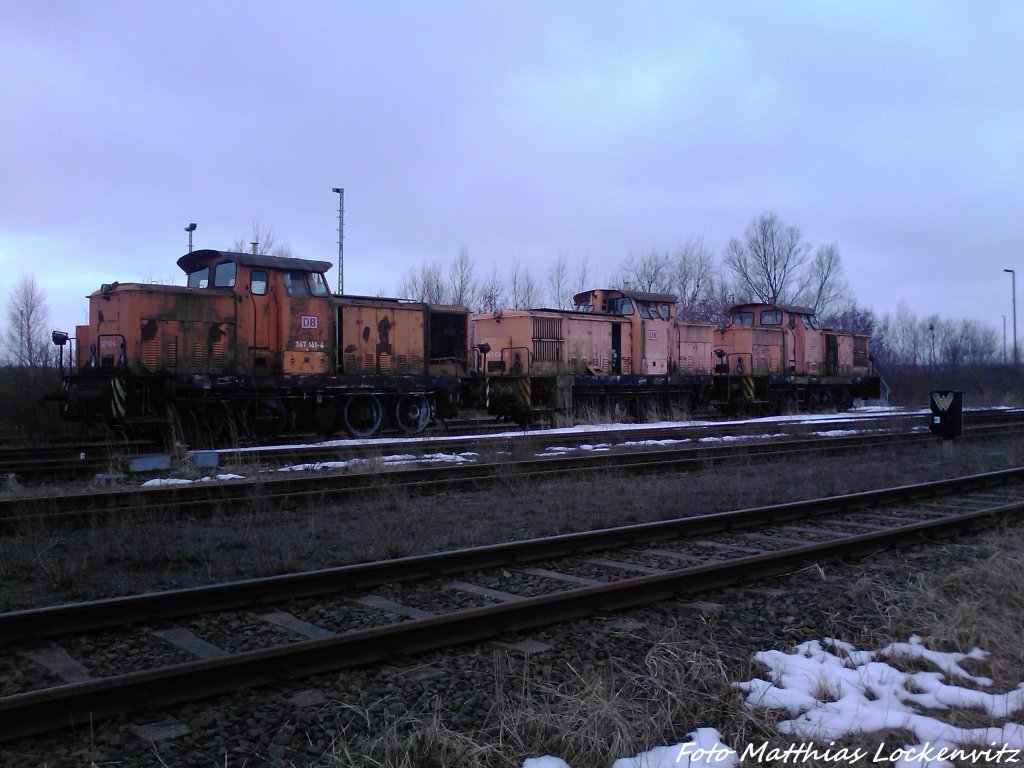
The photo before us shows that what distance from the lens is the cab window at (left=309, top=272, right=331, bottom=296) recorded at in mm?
16203

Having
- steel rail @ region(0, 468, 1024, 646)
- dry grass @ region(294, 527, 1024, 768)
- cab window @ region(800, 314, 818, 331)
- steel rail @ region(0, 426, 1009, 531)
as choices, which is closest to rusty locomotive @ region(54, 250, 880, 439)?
steel rail @ region(0, 426, 1009, 531)

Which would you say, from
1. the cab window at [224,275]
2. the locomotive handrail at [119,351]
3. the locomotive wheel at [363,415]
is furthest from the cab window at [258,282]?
the locomotive wheel at [363,415]

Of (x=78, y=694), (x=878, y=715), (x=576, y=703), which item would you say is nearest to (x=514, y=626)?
(x=576, y=703)

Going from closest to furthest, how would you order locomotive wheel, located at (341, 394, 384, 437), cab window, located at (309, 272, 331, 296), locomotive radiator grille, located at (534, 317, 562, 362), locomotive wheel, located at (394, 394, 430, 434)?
cab window, located at (309, 272, 331, 296)
locomotive wheel, located at (341, 394, 384, 437)
locomotive wheel, located at (394, 394, 430, 434)
locomotive radiator grille, located at (534, 317, 562, 362)

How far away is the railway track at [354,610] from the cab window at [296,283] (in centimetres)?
1063

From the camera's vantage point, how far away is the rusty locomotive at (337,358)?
14320 mm

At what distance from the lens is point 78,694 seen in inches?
139

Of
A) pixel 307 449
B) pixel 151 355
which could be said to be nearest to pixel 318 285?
pixel 151 355

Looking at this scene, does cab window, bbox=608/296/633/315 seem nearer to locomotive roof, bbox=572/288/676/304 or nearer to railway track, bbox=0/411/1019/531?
locomotive roof, bbox=572/288/676/304

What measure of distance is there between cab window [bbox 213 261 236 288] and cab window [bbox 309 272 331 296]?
156 cm


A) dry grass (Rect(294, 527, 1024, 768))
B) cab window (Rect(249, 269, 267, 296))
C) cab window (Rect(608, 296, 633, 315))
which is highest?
cab window (Rect(608, 296, 633, 315))

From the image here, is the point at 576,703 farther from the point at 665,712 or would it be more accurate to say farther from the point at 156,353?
the point at 156,353

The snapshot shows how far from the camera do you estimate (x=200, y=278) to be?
1594 cm

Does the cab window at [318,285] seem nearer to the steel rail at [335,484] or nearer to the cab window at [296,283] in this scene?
the cab window at [296,283]
